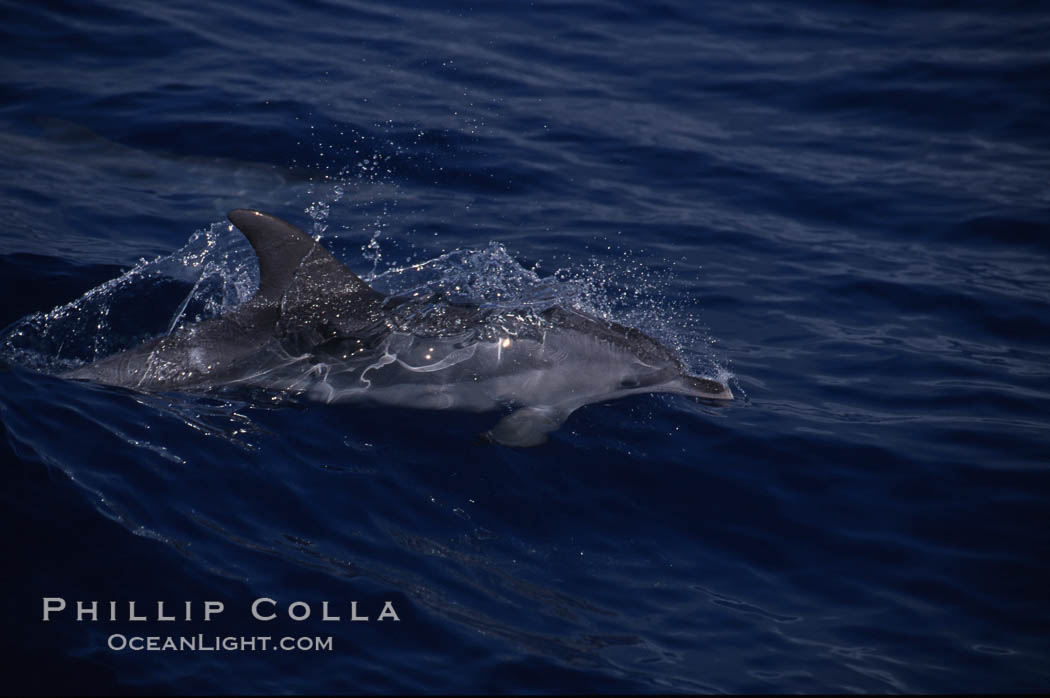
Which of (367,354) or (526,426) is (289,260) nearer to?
(367,354)

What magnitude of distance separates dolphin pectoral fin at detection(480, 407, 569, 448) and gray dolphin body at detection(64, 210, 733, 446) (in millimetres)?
10

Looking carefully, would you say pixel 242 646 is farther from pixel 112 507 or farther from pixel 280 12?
pixel 280 12

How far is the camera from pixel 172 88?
13352 millimetres

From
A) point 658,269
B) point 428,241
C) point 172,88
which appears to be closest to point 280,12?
point 172,88

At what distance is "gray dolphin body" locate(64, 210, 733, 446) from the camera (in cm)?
743

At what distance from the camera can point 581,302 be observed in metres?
8.91

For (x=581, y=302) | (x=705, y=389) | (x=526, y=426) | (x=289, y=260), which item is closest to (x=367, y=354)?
(x=289, y=260)

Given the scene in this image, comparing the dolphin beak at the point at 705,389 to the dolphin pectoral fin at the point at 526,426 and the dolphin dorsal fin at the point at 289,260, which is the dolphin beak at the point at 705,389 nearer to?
the dolphin pectoral fin at the point at 526,426

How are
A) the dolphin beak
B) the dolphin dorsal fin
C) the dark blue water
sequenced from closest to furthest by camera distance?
the dark blue water, the dolphin dorsal fin, the dolphin beak

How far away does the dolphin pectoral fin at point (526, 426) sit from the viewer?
7219 mm

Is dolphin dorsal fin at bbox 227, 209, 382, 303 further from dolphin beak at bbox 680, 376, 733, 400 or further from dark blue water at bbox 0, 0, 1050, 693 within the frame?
dolphin beak at bbox 680, 376, 733, 400

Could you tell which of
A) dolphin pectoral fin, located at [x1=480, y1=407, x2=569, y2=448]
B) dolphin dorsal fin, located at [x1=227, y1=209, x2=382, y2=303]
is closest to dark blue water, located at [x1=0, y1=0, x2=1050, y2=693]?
dolphin pectoral fin, located at [x1=480, y1=407, x2=569, y2=448]

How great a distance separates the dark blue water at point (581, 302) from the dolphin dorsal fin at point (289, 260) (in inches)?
34.5

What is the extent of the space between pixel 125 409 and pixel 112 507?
3.94 feet
